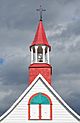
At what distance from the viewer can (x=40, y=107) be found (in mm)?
47375

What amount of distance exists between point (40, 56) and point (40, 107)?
20.6 ft

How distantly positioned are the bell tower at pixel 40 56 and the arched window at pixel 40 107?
7.31 feet

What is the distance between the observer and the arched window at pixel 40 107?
4719 cm

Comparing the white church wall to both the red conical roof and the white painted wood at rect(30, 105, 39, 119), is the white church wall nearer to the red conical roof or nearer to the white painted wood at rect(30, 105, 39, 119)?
the white painted wood at rect(30, 105, 39, 119)

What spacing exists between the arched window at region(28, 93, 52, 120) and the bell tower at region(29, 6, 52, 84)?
87.8 inches

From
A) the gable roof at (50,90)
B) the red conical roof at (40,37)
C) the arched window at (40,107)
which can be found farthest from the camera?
the red conical roof at (40,37)

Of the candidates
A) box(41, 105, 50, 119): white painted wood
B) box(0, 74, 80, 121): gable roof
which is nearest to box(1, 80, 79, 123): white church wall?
box(41, 105, 50, 119): white painted wood

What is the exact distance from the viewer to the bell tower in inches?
1951

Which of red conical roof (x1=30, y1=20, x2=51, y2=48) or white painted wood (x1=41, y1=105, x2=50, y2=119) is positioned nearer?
white painted wood (x1=41, y1=105, x2=50, y2=119)

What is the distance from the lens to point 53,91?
47.2m

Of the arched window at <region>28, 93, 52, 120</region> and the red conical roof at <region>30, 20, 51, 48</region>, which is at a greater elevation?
the red conical roof at <region>30, 20, 51, 48</region>

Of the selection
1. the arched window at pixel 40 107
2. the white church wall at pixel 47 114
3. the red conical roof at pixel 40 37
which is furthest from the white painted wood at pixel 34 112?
the red conical roof at pixel 40 37

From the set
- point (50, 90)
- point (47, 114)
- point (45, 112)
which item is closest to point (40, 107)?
point (45, 112)

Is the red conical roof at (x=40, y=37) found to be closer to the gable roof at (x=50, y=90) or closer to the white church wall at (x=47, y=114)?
the gable roof at (x=50, y=90)
